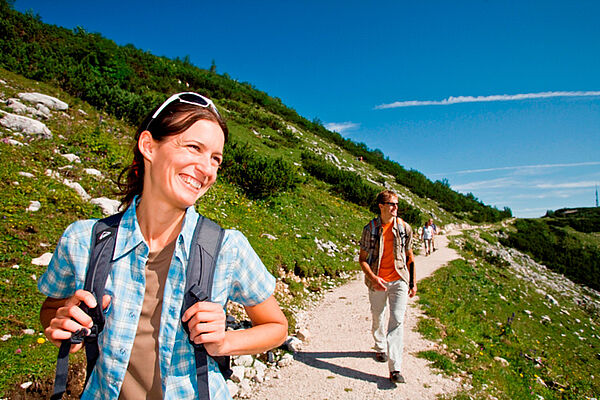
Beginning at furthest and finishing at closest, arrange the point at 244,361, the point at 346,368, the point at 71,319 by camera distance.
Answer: the point at 346,368
the point at 244,361
the point at 71,319

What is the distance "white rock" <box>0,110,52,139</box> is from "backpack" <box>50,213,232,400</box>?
9.32 metres

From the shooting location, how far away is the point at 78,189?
7.11 metres

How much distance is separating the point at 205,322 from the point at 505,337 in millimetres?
9468

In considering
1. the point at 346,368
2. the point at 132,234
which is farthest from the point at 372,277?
the point at 132,234

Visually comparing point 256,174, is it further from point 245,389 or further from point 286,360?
point 245,389

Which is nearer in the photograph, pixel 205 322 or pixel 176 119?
pixel 205 322

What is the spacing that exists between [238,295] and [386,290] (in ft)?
13.3

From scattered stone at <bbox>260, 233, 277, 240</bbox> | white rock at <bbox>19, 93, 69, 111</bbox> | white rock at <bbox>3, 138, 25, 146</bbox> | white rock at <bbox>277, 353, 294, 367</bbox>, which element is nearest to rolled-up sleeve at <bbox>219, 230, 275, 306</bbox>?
white rock at <bbox>277, 353, 294, 367</bbox>

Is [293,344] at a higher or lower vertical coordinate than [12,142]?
lower

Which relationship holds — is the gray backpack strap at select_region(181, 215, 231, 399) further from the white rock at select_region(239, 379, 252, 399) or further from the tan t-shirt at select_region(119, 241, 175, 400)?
the white rock at select_region(239, 379, 252, 399)

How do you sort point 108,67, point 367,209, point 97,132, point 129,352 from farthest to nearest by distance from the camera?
1. point 367,209
2. point 108,67
3. point 97,132
4. point 129,352

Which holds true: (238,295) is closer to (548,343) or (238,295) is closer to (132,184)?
(132,184)

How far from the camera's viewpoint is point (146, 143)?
5.19ft

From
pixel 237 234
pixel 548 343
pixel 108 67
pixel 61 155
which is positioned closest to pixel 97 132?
pixel 61 155
